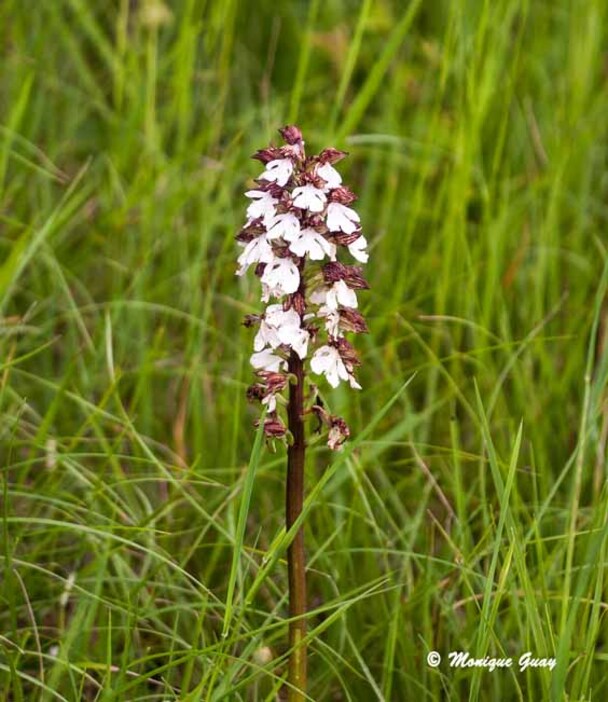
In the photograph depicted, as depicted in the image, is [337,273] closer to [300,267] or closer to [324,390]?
[300,267]

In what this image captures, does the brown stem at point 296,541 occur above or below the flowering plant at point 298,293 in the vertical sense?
below

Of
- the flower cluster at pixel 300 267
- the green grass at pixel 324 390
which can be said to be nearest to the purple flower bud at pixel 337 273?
the flower cluster at pixel 300 267

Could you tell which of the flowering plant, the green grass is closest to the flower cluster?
the flowering plant

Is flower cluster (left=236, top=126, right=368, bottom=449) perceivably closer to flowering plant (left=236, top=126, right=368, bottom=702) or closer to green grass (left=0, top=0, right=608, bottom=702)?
flowering plant (left=236, top=126, right=368, bottom=702)

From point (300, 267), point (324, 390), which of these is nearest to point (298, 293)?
point (300, 267)

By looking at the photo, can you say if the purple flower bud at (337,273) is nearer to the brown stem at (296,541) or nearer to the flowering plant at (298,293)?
the flowering plant at (298,293)

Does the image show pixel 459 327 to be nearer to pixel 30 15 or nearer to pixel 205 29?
pixel 205 29
